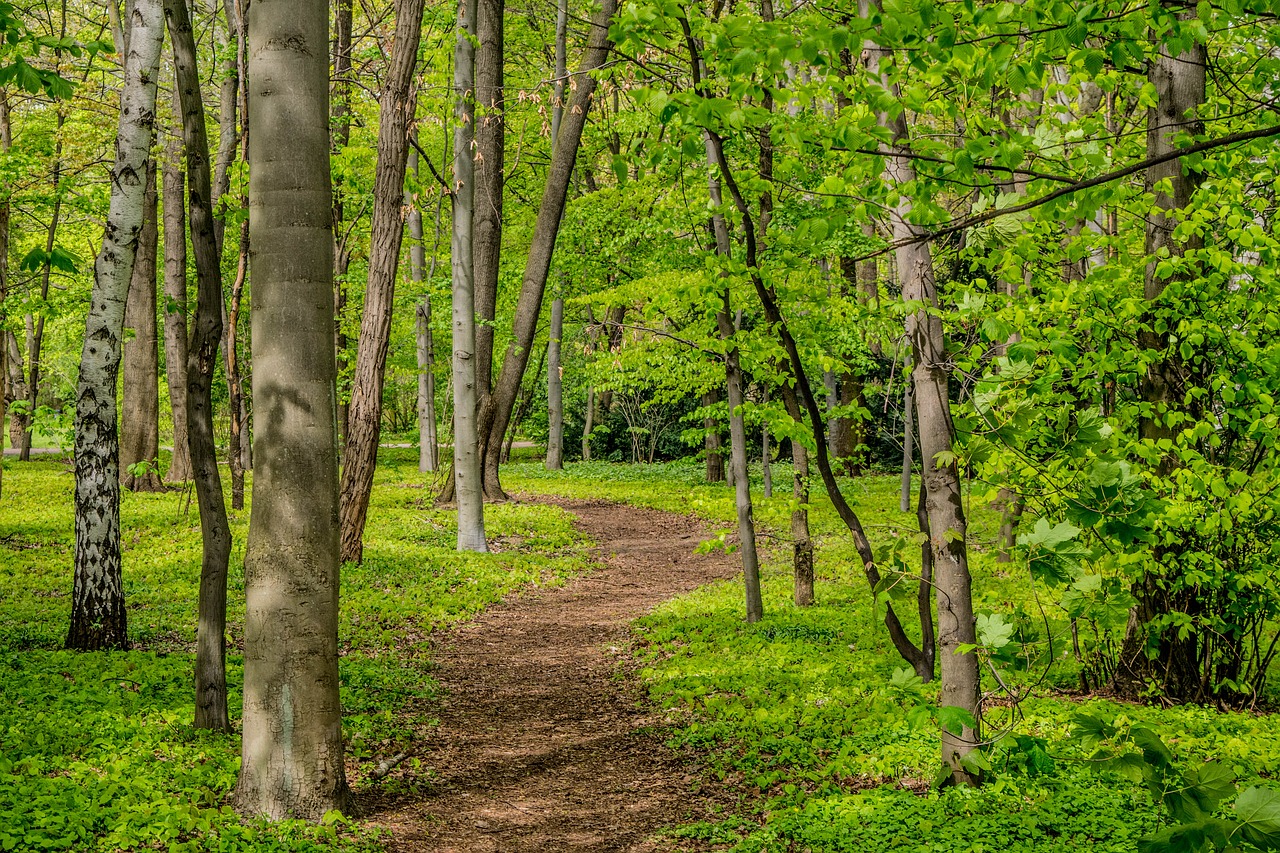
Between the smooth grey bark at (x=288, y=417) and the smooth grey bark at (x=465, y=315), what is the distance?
23.9ft

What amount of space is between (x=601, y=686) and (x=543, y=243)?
8761 millimetres

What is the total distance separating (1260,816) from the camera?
4.51 feet

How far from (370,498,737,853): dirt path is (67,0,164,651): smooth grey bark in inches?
109

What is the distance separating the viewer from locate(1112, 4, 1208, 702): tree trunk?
5566 millimetres

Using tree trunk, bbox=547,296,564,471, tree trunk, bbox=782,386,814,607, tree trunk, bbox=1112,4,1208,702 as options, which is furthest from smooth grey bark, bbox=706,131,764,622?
tree trunk, bbox=547,296,564,471

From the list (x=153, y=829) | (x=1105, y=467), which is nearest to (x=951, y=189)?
(x=1105, y=467)

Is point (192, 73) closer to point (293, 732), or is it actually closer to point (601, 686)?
point (293, 732)

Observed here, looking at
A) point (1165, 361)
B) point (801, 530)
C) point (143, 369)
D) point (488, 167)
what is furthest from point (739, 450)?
point (143, 369)

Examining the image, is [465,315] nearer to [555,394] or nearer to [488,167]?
[488,167]

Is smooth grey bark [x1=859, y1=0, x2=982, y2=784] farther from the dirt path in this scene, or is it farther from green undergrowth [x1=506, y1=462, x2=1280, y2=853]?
the dirt path

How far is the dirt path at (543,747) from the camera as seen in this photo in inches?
181

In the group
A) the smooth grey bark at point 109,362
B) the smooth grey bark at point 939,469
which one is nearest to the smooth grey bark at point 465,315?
the smooth grey bark at point 109,362

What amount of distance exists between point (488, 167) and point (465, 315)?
11.7 ft

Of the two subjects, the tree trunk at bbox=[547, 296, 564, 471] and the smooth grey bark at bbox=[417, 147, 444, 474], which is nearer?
the smooth grey bark at bbox=[417, 147, 444, 474]
